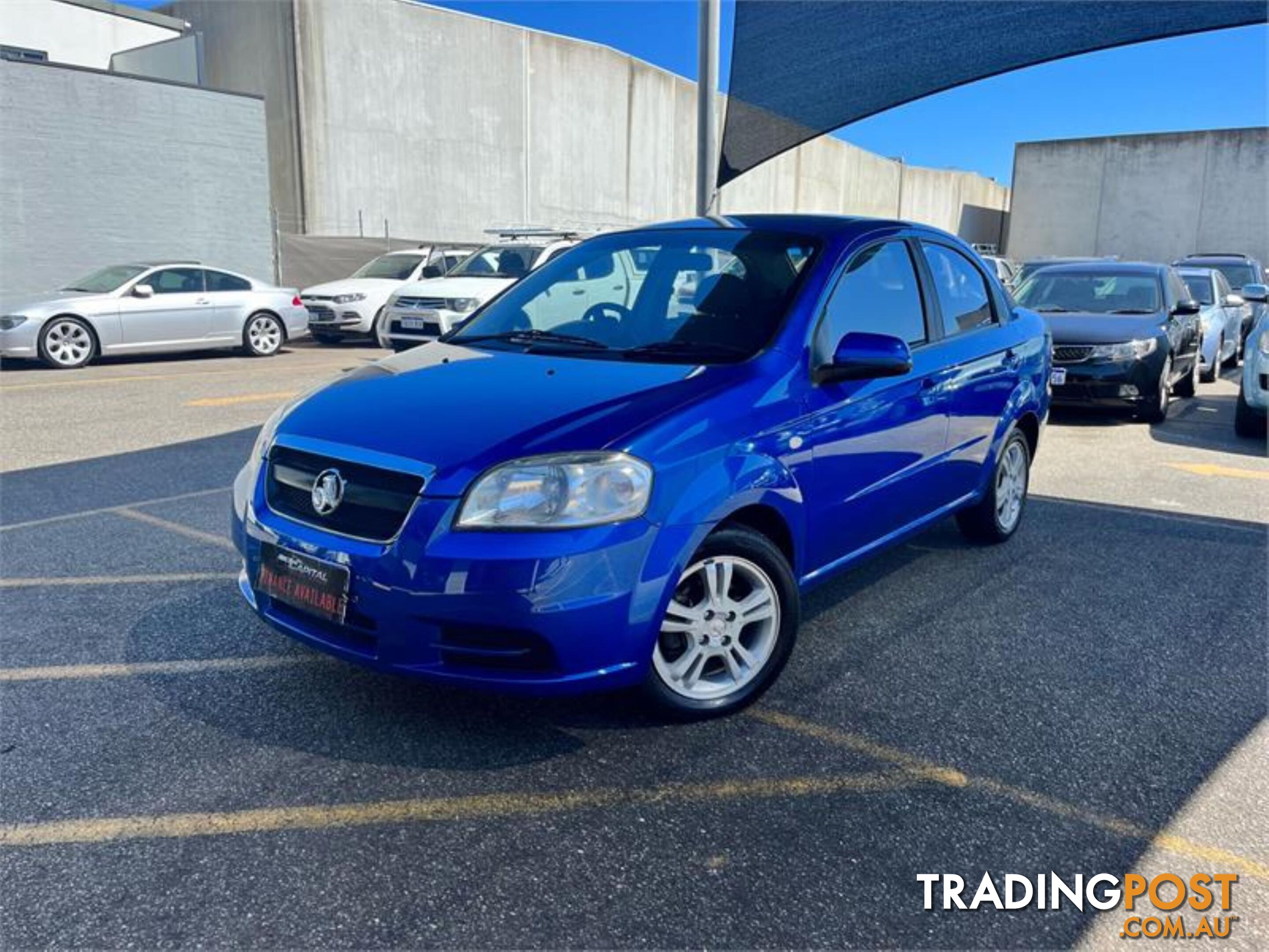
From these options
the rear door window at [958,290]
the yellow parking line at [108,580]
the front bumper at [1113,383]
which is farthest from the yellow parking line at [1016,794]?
the front bumper at [1113,383]

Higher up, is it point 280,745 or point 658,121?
point 658,121

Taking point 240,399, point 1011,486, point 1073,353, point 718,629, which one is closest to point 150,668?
point 718,629

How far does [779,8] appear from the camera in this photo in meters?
8.98

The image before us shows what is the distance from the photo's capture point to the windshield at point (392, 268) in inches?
691

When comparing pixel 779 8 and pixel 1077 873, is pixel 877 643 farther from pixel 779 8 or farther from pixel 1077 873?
pixel 779 8

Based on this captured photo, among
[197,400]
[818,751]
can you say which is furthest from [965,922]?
[197,400]

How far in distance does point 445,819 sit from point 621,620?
0.75m

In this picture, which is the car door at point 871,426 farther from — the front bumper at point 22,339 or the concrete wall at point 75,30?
the concrete wall at point 75,30

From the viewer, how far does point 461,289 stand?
14.7 meters

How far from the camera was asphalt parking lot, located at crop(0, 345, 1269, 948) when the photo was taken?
2389mm

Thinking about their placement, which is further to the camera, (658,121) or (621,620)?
(658,121)

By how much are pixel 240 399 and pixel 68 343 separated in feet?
14.6

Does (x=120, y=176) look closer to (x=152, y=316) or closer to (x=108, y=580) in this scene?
(x=152, y=316)

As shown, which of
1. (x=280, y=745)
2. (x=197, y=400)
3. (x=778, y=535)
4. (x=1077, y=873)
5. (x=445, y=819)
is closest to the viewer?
(x=1077, y=873)
